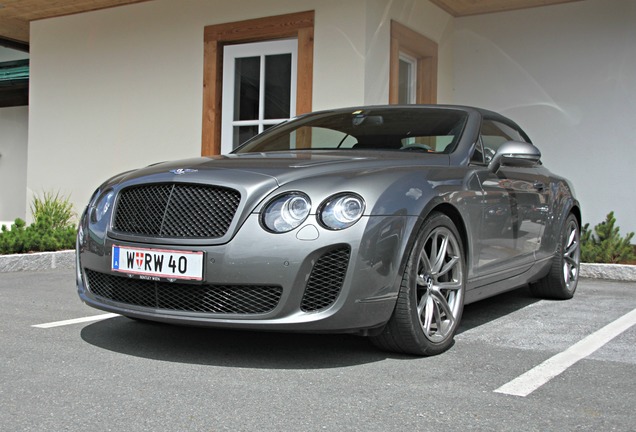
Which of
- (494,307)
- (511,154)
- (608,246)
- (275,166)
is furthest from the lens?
(608,246)

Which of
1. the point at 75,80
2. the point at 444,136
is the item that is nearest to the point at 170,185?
the point at 444,136

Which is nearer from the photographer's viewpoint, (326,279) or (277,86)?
(326,279)

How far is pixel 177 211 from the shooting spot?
11.1 ft

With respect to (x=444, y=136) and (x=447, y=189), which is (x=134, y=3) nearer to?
(x=444, y=136)

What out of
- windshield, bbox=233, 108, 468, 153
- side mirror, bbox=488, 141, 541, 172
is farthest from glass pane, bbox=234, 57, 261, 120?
side mirror, bbox=488, 141, 541, 172

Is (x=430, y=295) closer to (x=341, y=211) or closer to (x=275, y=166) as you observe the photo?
(x=341, y=211)

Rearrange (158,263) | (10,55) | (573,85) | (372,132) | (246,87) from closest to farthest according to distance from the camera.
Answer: (158,263) → (372,132) → (246,87) → (573,85) → (10,55)

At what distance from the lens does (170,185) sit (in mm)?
3500

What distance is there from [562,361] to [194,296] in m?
1.69

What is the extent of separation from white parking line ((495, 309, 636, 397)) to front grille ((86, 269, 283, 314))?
3.28 feet

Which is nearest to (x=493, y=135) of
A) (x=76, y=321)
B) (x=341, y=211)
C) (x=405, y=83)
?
(x=341, y=211)

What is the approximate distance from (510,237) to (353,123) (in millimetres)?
1150

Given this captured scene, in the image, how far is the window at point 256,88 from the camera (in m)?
8.56

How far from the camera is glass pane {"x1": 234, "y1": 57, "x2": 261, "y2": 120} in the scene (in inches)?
345
